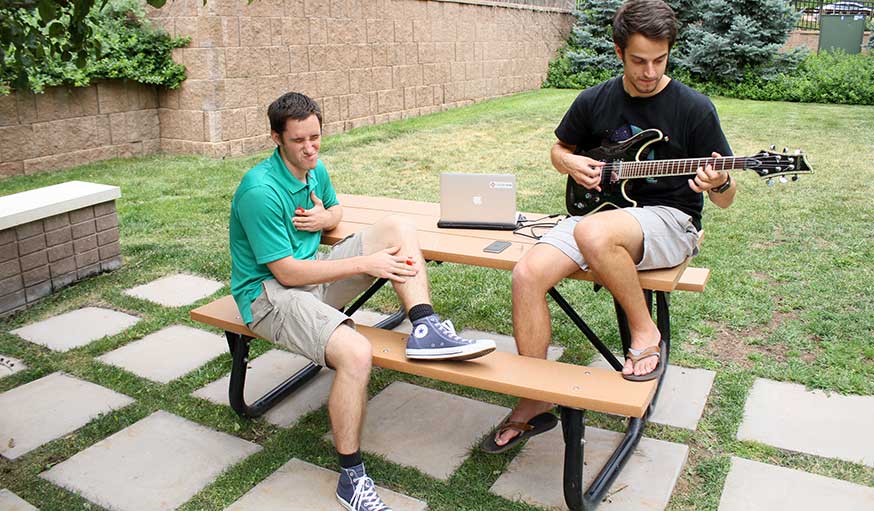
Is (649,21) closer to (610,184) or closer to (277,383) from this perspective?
(610,184)

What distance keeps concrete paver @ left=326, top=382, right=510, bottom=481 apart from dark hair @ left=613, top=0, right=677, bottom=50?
62.5 inches

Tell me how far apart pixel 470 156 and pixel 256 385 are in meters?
5.30

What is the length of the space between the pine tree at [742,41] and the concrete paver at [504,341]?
414 inches

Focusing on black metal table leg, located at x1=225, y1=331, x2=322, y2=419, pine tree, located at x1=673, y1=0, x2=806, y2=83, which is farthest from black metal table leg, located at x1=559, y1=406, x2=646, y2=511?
Result: pine tree, located at x1=673, y1=0, x2=806, y2=83

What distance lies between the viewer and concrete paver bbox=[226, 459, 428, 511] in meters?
2.65

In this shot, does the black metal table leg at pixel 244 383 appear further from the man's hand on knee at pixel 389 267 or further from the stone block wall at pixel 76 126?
the stone block wall at pixel 76 126

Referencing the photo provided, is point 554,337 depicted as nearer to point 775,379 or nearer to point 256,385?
point 775,379

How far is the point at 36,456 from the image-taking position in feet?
9.81

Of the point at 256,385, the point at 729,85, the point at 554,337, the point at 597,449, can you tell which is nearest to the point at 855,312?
the point at 554,337

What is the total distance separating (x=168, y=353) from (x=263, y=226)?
1.37m

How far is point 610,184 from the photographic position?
10.3ft

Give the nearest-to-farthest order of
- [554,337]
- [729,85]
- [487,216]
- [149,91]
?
[487,216]
[554,337]
[149,91]
[729,85]

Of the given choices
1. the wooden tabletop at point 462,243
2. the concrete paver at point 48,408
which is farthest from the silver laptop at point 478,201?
the concrete paver at point 48,408

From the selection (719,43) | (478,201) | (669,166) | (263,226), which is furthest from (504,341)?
(719,43)
